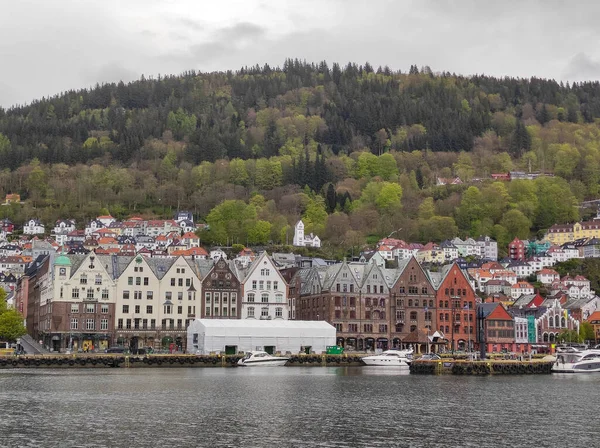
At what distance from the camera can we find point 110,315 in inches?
4793

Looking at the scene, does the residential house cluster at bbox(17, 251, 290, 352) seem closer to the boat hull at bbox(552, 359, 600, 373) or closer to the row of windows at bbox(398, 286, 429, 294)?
the row of windows at bbox(398, 286, 429, 294)

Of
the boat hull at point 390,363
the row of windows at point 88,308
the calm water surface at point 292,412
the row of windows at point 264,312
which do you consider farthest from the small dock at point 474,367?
the row of windows at point 88,308

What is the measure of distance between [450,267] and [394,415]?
277ft

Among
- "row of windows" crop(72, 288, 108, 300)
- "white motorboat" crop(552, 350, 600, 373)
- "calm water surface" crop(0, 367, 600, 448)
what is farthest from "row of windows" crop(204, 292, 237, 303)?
"white motorboat" crop(552, 350, 600, 373)

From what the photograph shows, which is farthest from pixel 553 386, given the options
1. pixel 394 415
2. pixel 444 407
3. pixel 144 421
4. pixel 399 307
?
pixel 399 307

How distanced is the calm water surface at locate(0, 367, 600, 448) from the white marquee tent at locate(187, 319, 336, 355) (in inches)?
1163

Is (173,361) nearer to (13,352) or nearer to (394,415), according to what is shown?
(13,352)

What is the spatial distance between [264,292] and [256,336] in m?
15.1

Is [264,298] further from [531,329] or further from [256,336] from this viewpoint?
[531,329]

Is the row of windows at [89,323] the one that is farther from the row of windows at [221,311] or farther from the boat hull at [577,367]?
the boat hull at [577,367]

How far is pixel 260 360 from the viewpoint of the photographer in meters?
107

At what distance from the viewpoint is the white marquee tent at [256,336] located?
112500 mm

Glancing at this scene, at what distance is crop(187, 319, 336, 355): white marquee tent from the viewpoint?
112 metres

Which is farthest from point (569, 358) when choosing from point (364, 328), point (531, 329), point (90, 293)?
point (90, 293)
